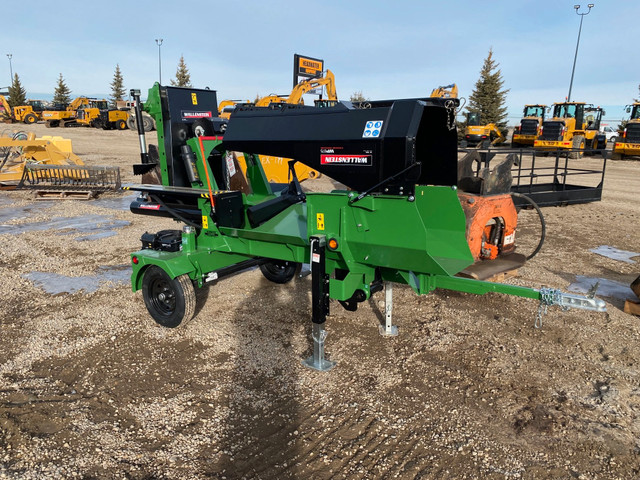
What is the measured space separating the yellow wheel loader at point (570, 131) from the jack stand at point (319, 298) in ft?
70.3

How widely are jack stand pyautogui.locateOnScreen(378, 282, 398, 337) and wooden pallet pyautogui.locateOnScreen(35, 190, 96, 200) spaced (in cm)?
1058

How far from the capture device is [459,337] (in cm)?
469

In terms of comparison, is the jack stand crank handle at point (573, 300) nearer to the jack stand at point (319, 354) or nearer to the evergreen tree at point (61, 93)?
the jack stand at point (319, 354)

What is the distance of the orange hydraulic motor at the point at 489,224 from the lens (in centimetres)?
494

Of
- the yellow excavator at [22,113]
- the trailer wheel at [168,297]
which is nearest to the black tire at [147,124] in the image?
the trailer wheel at [168,297]

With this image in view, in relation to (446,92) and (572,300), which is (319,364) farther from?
(446,92)

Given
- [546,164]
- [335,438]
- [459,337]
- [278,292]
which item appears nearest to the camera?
[335,438]

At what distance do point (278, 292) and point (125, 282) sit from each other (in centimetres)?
209

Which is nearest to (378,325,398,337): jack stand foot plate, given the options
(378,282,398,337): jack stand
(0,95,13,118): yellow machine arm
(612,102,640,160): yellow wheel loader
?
(378,282,398,337): jack stand

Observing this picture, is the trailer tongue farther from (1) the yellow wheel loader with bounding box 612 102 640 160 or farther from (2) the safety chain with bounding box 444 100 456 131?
(1) the yellow wheel loader with bounding box 612 102 640 160

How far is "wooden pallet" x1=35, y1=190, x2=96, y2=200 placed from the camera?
12.8 metres

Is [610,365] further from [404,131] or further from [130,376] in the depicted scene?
[130,376]

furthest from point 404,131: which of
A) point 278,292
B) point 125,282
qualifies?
point 125,282

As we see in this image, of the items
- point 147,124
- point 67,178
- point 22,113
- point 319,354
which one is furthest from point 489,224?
point 22,113
